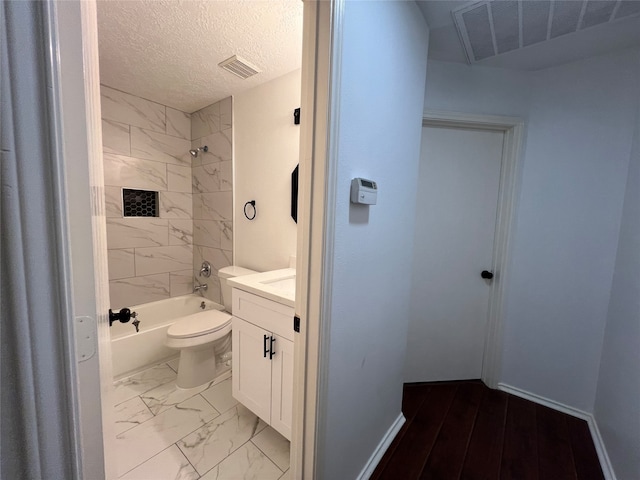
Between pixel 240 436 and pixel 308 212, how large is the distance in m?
1.53

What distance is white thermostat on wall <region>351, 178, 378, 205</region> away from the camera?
99cm

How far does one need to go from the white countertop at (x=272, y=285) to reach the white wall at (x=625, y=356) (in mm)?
1693

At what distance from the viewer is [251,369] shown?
60.5 inches

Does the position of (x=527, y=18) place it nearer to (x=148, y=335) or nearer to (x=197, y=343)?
(x=197, y=343)

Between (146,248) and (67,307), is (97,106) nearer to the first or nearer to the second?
(67,307)

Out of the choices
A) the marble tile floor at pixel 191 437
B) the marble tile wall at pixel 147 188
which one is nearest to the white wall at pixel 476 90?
the marble tile floor at pixel 191 437

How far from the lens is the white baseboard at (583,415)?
1.37 metres

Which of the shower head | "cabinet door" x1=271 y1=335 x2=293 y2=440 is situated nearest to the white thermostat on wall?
"cabinet door" x1=271 y1=335 x2=293 y2=440

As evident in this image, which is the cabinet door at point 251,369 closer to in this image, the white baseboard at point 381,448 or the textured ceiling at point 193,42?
the white baseboard at point 381,448

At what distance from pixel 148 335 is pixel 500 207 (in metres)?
3.07

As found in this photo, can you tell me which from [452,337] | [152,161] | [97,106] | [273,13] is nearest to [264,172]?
[273,13]

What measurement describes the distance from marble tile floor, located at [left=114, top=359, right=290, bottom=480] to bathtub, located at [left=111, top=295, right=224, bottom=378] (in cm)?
19

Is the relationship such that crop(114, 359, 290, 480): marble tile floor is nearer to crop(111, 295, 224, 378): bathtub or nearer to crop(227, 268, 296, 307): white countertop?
crop(111, 295, 224, 378): bathtub

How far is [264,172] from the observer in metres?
2.28
